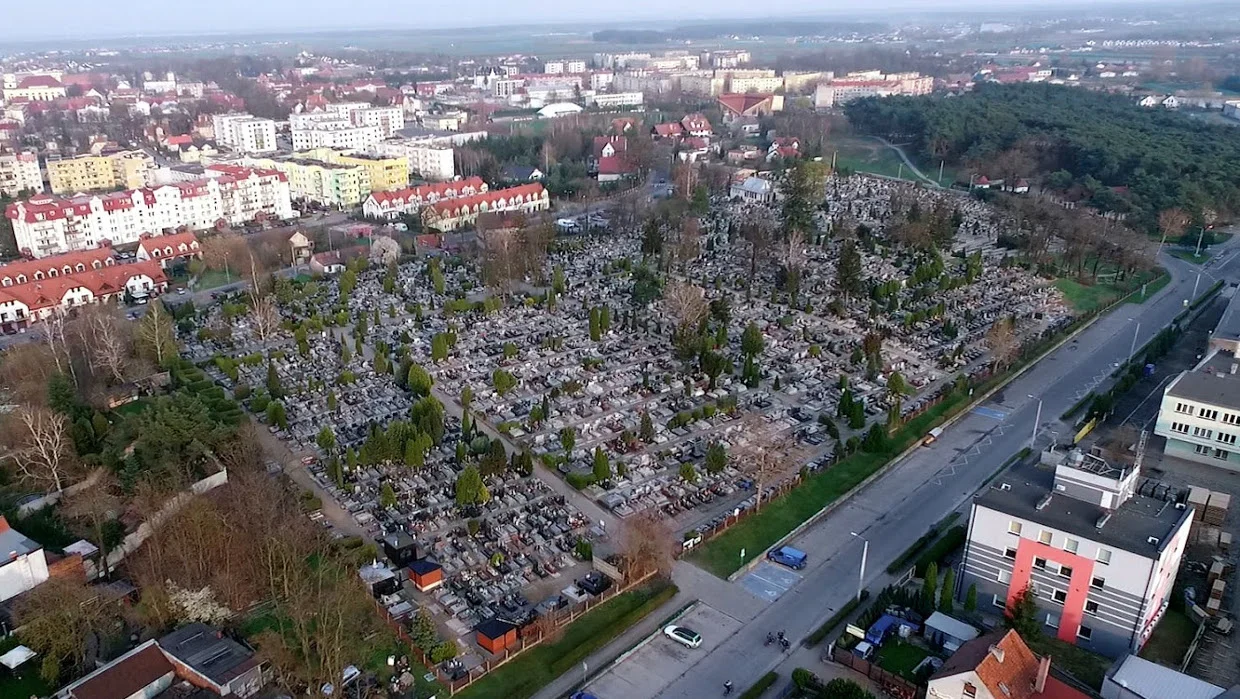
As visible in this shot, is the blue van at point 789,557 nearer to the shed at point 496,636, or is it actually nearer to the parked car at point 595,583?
the parked car at point 595,583

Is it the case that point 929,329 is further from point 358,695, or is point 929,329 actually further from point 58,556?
point 58,556

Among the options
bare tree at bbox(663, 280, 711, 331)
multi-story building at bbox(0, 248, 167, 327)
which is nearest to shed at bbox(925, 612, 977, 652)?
bare tree at bbox(663, 280, 711, 331)

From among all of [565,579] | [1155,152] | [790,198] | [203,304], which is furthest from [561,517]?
[1155,152]

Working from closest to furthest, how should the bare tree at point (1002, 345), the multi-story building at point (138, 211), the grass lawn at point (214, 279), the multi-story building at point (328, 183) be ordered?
the bare tree at point (1002, 345) < the grass lawn at point (214, 279) < the multi-story building at point (138, 211) < the multi-story building at point (328, 183)

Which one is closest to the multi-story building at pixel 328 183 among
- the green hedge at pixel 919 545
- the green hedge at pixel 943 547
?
the green hedge at pixel 919 545

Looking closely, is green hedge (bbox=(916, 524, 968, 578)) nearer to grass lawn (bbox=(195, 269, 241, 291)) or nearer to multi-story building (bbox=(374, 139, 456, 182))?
grass lawn (bbox=(195, 269, 241, 291))
